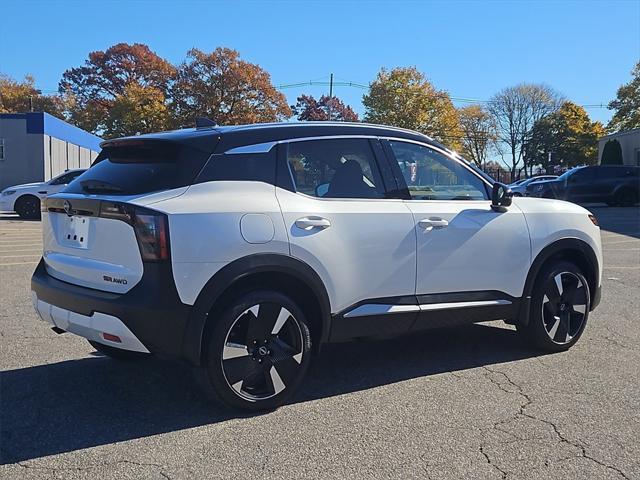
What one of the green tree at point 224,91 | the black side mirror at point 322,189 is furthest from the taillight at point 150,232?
the green tree at point 224,91

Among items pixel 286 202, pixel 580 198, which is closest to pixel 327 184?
pixel 286 202

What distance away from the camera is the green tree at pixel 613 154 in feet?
131

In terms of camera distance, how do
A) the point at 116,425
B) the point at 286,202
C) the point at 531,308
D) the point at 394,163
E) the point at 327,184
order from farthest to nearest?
the point at 531,308, the point at 394,163, the point at 327,184, the point at 286,202, the point at 116,425

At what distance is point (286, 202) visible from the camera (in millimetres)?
4152

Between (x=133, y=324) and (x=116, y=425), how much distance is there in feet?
2.22

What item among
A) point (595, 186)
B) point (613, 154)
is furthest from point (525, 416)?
point (613, 154)

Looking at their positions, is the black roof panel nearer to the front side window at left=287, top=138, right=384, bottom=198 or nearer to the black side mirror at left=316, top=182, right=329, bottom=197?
the front side window at left=287, top=138, right=384, bottom=198

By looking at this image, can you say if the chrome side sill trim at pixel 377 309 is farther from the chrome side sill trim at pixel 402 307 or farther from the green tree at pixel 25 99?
the green tree at pixel 25 99

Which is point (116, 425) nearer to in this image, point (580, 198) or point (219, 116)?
point (580, 198)

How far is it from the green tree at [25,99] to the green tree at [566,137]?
52.6 m

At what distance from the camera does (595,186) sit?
2617cm

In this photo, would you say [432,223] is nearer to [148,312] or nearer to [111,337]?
[148,312]

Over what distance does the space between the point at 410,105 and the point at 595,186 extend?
31.8 metres

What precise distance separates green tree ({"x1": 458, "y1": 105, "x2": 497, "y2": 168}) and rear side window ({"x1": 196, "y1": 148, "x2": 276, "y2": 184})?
70.0 m
